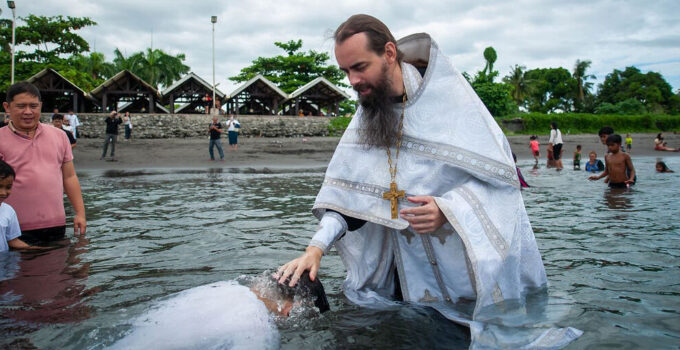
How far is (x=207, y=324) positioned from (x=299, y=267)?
19.5 inches

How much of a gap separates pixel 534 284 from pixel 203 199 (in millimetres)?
7003

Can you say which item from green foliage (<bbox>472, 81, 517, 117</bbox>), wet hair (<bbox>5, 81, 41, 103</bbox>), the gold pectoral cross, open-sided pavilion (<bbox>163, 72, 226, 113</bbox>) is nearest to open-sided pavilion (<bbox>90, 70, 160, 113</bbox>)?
open-sided pavilion (<bbox>163, 72, 226, 113</bbox>)

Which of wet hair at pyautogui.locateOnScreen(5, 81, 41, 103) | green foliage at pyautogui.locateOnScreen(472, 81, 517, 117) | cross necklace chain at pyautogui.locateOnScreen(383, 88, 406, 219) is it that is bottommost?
cross necklace chain at pyautogui.locateOnScreen(383, 88, 406, 219)

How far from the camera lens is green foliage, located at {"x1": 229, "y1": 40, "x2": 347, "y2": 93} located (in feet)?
136

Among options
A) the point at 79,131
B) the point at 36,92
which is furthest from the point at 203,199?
the point at 79,131

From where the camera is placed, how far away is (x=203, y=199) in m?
8.59

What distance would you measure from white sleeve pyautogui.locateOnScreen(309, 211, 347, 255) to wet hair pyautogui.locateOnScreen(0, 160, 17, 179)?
2913mm

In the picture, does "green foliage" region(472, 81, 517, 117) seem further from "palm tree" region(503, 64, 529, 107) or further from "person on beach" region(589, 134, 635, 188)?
"person on beach" region(589, 134, 635, 188)

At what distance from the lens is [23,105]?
4000 mm

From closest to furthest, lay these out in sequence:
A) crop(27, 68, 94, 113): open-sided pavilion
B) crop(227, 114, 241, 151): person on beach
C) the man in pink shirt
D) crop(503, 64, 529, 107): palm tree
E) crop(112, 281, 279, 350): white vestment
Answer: crop(112, 281, 279, 350): white vestment
the man in pink shirt
crop(227, 114, 241, 151): person on beach
crop(27, 68, 94, 113): open-sided pavilion
crop(503, 64, 529, 107): palm tree

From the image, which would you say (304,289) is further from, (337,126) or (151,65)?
(151,65)

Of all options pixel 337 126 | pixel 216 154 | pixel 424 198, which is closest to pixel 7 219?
pixel 424 198

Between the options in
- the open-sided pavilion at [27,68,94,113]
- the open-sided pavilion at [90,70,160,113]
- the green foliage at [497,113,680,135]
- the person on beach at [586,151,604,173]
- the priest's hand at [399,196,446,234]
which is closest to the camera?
the priest's hand at [399,196,446,234]

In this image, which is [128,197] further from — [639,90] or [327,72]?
[639,90]
